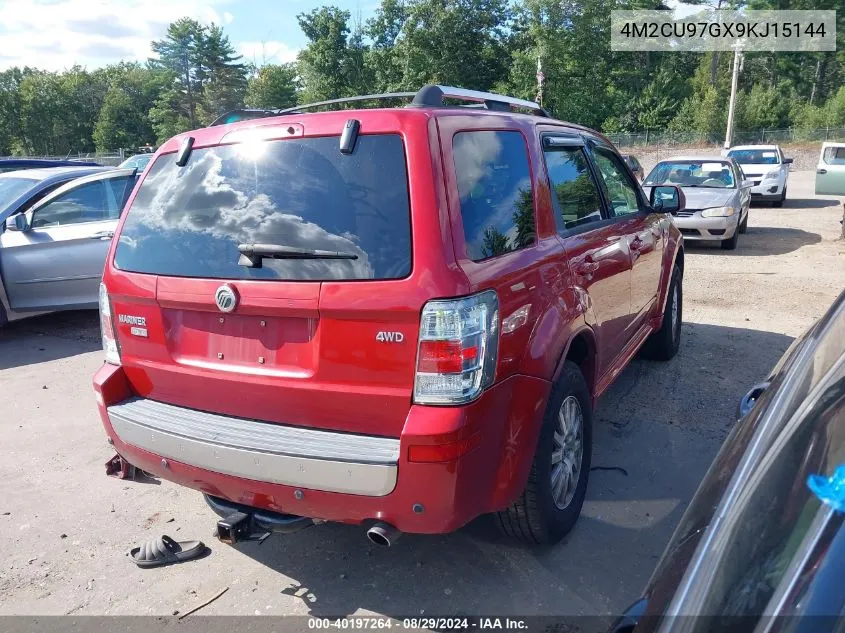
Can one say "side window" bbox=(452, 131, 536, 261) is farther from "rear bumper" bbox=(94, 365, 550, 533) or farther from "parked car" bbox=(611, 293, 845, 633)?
"parked car" bbox=(611, 293, 845, 633)

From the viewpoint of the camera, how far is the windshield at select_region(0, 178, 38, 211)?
7234mm

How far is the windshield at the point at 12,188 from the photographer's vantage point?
7.23m

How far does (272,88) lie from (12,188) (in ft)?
232

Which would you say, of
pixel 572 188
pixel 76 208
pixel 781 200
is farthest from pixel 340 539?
pixel 781 200

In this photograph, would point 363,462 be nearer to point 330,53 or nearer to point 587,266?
point 587,266

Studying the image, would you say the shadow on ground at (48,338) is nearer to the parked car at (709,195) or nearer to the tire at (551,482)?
the tire at (551,482)

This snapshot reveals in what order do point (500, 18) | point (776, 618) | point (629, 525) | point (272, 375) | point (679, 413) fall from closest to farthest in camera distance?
point (776, 618) → point (272, 375) → point (629, 525) → point (679, 413) → point (500, 18)

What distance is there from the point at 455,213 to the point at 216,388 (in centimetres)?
120

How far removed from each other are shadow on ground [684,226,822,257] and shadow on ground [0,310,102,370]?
31.3 feet

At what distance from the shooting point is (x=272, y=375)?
262cm

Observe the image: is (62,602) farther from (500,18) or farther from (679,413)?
(500,18)

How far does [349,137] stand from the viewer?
2.54 meters

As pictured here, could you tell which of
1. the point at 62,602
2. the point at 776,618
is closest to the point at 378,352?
the point at 776,618

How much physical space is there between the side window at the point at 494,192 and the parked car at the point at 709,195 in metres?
8.15
